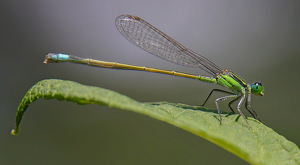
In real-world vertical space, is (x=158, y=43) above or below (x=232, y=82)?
above

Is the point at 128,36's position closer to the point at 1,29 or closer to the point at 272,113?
the point at 272,113

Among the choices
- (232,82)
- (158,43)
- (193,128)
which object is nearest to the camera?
(193,128)

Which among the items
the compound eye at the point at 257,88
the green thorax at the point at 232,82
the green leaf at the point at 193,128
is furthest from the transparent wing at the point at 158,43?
the green leaf at the point at 193,128

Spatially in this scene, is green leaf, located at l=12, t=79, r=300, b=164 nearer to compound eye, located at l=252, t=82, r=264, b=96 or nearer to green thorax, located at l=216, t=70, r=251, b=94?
green thorax, located at l=216, t=70, r=251, b=94

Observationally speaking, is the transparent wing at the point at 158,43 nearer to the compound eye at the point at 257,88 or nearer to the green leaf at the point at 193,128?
the compound eye at the point at 257,88

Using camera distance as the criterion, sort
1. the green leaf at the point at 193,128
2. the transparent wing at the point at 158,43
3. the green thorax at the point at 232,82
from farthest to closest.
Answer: the transparent wing at the point at 158,43
the green thorax at the point at 232,82
the green leaf at the point at 193,128

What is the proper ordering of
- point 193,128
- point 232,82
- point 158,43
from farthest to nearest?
point 158,43 → point 232,82 → point 193,128

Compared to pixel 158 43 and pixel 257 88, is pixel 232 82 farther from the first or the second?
pixel 158 43

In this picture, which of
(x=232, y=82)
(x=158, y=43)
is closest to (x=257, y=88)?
(x=232, y=82)
